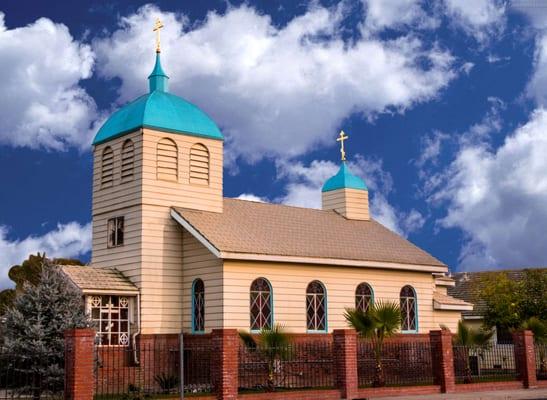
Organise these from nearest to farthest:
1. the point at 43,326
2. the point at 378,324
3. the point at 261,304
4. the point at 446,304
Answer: the point at 43,326, the point at 378,324, the point at 261,304, the point at 446,304

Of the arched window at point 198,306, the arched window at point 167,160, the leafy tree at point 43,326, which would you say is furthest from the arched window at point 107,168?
the leafy tree at point 43,326

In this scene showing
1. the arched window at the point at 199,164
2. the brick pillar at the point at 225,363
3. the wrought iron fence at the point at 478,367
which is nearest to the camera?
the brick pillar at the point at 225,363

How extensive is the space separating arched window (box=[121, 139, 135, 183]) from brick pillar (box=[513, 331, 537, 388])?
616 inches

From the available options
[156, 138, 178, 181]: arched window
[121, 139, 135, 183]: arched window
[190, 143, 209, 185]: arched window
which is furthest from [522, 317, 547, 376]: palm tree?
[121, 139, 135, 183]: arched window

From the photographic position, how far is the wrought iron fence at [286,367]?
78.5 feet

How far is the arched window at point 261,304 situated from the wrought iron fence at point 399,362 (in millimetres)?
3667

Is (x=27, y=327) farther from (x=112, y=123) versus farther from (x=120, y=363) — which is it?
(x=112, y=123)

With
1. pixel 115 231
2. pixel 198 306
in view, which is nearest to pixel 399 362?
pixel 198 306

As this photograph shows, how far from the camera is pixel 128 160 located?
29688 mm

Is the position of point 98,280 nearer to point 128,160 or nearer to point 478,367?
point 128,160

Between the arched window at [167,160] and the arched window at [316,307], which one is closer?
the arched window at [167,160]

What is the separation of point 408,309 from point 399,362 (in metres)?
4.07

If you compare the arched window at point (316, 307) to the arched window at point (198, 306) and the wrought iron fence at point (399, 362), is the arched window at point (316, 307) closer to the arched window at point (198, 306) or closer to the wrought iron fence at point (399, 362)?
the wrought iron fence at point (399, 362)

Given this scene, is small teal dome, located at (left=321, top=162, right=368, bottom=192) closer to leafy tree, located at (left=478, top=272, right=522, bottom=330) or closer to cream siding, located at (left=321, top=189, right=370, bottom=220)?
cream siding, located at (left=321, top=189, right=370, bottom=220)
